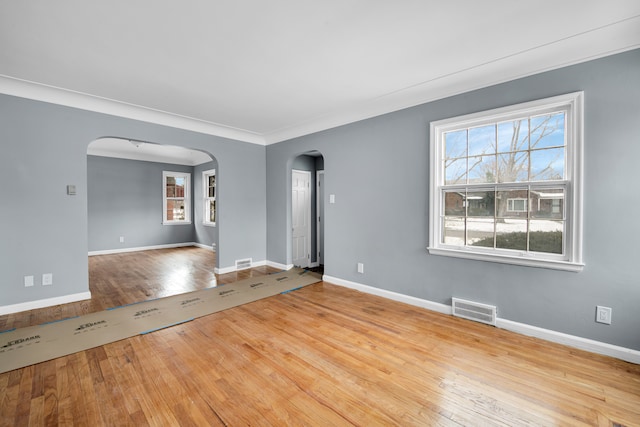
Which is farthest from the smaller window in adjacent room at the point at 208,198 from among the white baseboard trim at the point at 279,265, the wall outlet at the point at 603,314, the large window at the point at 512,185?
the wall outlet at the point at 603,314

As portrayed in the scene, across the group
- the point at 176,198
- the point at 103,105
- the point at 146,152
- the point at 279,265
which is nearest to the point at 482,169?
the point at 279,265

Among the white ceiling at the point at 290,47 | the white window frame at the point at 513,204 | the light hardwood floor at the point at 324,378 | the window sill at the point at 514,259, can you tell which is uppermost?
the white ceiling at the point at 290,47

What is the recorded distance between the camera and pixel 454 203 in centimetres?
321

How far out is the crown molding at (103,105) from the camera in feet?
10.3

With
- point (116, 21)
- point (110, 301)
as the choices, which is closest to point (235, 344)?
point (110, 301)

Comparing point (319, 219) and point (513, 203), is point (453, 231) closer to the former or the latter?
point (513, 203)

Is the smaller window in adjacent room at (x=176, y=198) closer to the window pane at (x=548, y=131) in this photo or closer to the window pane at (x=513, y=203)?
the window pane at (x=513, y=203)

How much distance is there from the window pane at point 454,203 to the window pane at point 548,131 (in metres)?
0.84

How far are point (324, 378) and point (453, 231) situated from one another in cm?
225

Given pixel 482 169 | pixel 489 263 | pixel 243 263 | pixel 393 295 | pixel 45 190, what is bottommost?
pixel 393 295

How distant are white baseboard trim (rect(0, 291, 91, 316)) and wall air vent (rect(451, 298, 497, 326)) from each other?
4869 millimetres

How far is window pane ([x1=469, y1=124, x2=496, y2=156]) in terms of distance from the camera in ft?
9.66

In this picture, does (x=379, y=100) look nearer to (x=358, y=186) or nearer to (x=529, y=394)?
(x=358, y=186)

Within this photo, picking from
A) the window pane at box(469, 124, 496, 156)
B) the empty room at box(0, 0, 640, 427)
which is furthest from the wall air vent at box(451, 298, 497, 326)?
the window pane at box(469, 124, 496, 156)
